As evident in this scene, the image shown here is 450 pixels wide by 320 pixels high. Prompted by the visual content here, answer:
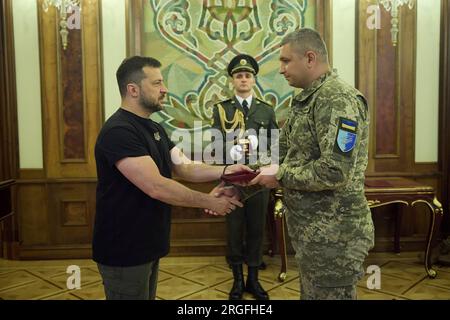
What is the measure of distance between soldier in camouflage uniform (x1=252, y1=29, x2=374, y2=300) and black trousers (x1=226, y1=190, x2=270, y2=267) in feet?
4.34

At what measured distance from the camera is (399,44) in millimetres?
3924

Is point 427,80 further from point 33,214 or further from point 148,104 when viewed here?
point 33,214

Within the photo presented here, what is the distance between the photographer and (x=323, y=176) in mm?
1642

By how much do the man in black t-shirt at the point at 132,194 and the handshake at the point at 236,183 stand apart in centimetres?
21

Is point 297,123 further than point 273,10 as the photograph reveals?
No

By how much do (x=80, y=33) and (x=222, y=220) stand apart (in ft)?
6.70

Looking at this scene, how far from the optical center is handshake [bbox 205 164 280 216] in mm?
1914

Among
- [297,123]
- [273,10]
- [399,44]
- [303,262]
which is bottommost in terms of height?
[303,262]

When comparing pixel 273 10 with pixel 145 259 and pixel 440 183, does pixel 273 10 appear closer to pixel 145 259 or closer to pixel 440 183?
pixel 440 183

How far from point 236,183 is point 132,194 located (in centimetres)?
53

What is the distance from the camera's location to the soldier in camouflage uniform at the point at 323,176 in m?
1.66

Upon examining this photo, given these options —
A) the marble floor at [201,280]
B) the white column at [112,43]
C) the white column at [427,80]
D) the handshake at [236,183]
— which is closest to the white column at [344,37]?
the white column at [427,80]

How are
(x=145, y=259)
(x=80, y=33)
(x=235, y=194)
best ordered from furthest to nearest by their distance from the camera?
(x=80, y=33) → (x=235, y=194) → (x=145, y=259)

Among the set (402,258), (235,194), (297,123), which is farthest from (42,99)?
(402,258)
